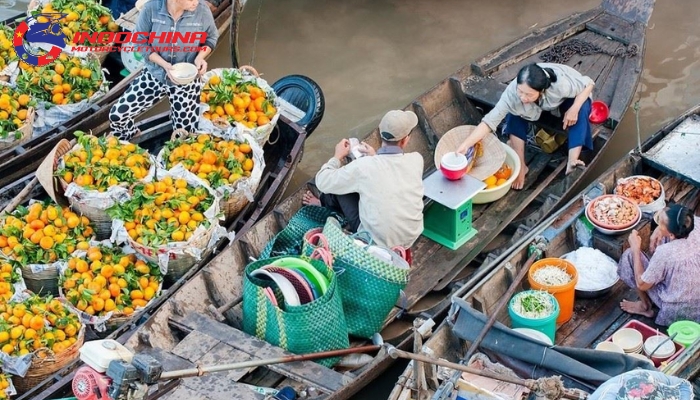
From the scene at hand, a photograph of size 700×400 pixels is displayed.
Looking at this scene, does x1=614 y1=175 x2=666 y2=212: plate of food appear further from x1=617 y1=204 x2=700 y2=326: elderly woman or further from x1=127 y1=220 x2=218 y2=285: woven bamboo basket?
x1=127 y1=220 x2=218 y2=285: woven bamboo basket

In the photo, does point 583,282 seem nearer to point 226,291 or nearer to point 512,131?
point 512,131

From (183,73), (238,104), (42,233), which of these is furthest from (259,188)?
(42,233)

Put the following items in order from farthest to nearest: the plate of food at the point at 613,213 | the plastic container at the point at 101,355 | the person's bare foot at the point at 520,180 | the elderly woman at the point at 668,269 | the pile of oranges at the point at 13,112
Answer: the pile of oranges at the point at 13,112 < the person's bare foot at the point at 520,180 < the plate of food at the point at 613,213 < the elderly woman at the point at 668,269 < the plastic container at the point at 101,355

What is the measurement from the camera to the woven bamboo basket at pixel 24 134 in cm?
712

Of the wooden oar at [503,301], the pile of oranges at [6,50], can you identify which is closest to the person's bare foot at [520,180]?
the wooden oar at [503,301]

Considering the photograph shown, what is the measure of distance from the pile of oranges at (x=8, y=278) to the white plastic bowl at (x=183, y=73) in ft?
5.21

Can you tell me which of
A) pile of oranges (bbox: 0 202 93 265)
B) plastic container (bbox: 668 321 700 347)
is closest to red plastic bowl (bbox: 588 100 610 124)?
plastic container (bbox: 668 321 700 347)

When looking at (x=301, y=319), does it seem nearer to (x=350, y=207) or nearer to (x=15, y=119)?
(x=350, y=207)

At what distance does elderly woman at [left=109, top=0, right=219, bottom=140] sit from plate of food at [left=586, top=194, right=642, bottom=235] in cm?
274

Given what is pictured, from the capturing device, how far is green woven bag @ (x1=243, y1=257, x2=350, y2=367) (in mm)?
5285

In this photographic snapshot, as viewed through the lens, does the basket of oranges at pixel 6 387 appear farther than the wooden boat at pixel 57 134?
No

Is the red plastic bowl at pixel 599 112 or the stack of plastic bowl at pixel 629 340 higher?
the red plastic bowl at pixel 599 112

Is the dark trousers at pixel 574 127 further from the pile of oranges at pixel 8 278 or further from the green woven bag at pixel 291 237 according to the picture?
the pile of oranges at pixel 8 278

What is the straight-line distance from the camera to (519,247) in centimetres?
586
